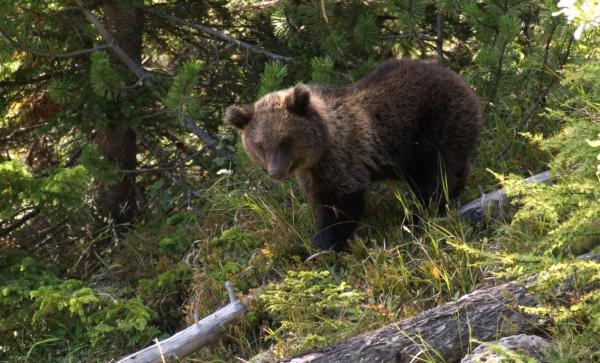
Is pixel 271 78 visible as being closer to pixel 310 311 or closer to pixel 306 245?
pixel 306 245

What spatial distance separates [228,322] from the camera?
19.4ft

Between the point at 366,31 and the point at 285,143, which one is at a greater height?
the point at 366,31

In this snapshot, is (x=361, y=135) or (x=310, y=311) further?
(x=361, y=135)

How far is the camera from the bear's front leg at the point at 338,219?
256 inches

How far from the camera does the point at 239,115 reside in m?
6.67

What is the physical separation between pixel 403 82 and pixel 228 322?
2.47m

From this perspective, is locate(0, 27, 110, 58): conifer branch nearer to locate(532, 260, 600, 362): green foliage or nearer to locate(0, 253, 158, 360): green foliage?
locate(0, 253, 158, 360): green foliage

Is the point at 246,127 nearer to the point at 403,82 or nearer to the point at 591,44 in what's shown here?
the point at 403,82

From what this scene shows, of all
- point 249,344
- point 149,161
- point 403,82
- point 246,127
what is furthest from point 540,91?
point 149,161

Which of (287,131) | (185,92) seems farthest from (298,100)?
(185,92)

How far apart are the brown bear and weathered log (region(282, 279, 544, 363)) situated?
76.1 inches

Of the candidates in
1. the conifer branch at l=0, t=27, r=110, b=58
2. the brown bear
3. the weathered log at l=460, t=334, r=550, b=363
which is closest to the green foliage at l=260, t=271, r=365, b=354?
the brown bear

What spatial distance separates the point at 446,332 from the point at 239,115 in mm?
2830

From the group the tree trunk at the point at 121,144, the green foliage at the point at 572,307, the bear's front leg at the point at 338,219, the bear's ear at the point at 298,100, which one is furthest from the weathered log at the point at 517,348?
the tree trunk at the point at 121,144
